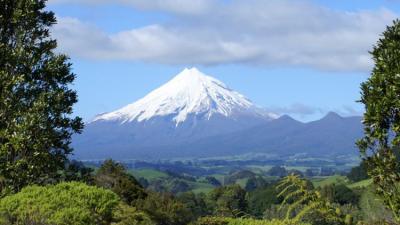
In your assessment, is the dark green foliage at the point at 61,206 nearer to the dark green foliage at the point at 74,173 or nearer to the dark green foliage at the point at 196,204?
the dark green foliage at the point at 74,173

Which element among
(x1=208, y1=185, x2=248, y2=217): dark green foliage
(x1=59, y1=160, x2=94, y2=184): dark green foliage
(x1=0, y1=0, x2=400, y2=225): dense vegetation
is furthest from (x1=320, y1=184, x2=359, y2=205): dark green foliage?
(x1=0, y1=0, x2=400, y2=225): dense vegetation

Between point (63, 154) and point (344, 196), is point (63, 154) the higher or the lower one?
the higher one

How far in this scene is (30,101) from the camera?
21.2m

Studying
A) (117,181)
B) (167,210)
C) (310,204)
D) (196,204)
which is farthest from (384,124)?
(196,204)

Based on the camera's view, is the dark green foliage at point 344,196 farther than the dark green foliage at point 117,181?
Yes

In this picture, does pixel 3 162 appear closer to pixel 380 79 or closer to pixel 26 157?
pixel 26 157

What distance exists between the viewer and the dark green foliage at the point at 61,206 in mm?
13328

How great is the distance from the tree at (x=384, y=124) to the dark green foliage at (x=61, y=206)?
600 centimetres

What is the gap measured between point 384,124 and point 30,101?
12115 millimetres

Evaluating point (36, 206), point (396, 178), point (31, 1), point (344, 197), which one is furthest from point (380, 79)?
point (344, 197)

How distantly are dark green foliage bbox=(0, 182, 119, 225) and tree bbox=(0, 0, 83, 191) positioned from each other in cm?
519

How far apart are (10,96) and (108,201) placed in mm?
8122

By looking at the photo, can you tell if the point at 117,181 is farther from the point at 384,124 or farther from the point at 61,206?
the point at 384,124

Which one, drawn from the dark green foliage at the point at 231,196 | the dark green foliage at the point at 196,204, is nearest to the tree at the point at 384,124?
the dark green foliage at the point at 231,196
